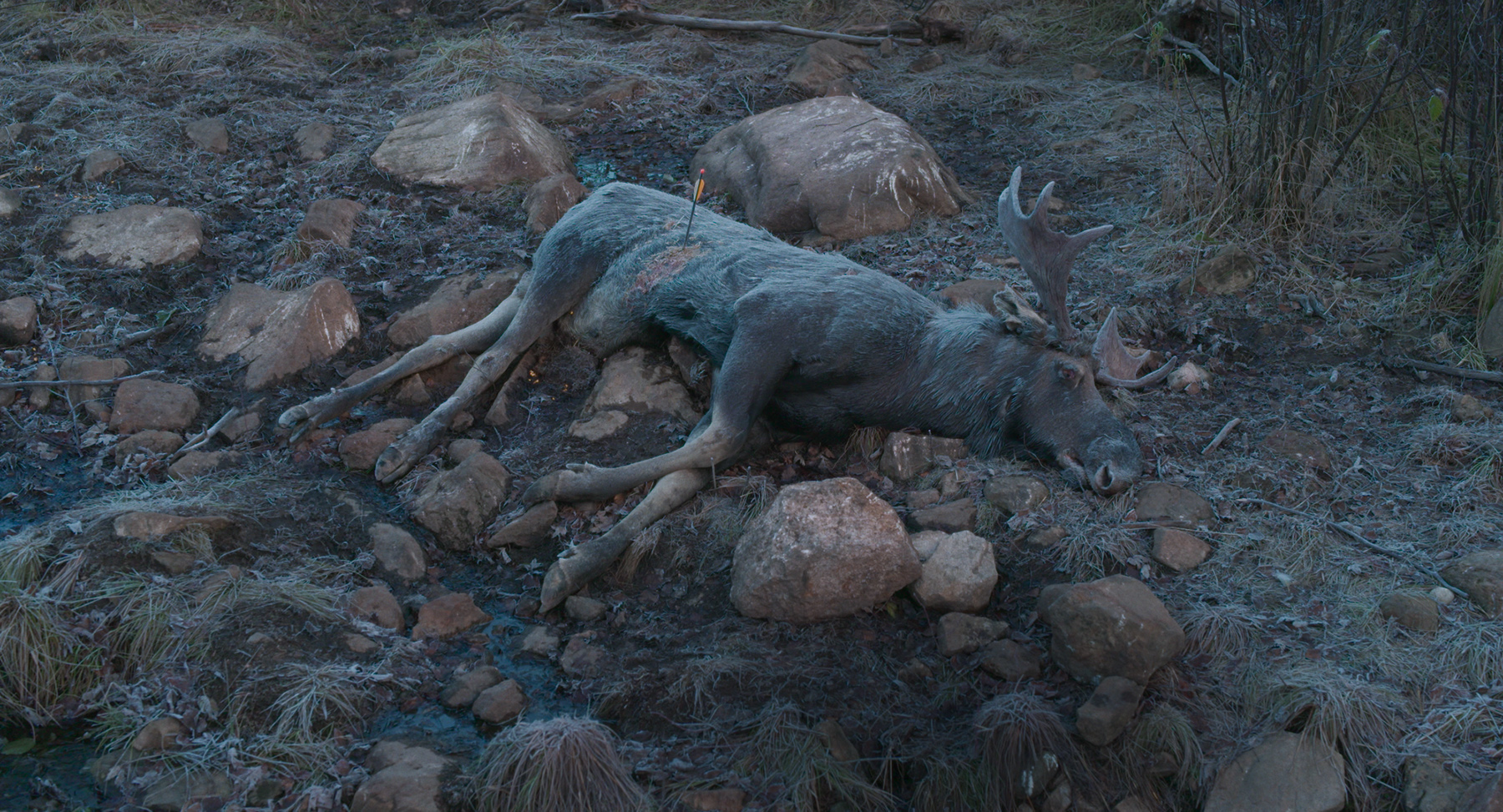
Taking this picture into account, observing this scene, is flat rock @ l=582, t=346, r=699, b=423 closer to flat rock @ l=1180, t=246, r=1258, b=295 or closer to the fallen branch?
the fallen branch

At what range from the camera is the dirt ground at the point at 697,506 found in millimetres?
3381

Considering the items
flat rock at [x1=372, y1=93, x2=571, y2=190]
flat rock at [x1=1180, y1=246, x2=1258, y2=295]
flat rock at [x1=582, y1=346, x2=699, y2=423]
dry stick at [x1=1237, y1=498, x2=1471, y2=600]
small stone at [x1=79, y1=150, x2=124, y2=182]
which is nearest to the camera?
dry stick at [x1=1237, y1=498, x2=1471, y2=600]

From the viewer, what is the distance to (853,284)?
4.95 m

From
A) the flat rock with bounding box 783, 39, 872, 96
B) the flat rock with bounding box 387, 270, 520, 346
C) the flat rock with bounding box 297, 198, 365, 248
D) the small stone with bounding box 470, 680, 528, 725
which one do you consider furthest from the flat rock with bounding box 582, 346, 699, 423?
the flat rock with bounding box 783, 39, 872, 96

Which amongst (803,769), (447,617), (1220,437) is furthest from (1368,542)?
(447,617)

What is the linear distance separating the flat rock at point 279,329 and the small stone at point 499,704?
2.60 m

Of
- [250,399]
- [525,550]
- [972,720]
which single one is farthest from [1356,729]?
[250,399]

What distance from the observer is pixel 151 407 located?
16.6 ft

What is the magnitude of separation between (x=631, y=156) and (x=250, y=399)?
11.7 feet

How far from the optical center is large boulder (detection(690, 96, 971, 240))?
6.62 metres

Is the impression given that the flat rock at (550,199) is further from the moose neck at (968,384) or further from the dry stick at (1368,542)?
the dry stick at (1368,542)

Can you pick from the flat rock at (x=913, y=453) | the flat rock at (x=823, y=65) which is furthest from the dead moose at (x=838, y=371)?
the flat rock at (x=823, y=65)

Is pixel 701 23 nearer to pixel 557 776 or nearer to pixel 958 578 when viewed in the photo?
pixel 958 578

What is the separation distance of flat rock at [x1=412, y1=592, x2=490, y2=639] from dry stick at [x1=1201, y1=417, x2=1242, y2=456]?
3283mm
